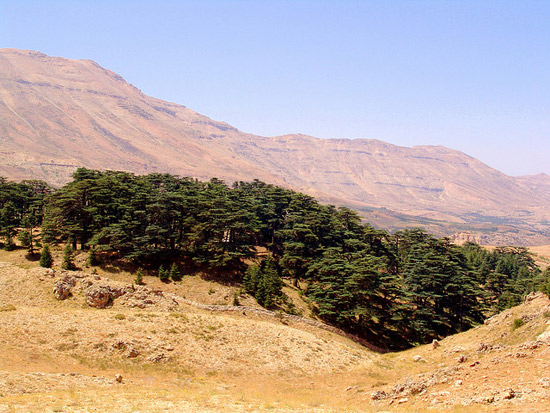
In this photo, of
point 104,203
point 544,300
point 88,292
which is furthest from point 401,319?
point 104,203

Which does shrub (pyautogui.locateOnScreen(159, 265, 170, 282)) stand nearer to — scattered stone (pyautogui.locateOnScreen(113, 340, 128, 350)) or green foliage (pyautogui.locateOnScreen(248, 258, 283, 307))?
green foliage (pyautogui.locateOnScreen(248, 258, 283, 307))

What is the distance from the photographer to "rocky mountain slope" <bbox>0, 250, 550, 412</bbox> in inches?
651

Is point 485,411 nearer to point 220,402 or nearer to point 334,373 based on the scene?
point 220,402

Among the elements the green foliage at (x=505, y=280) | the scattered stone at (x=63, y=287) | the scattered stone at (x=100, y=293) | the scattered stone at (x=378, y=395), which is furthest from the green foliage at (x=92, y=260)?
the green foliage at (x=505, y=280)

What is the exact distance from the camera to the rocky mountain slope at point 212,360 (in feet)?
54.2

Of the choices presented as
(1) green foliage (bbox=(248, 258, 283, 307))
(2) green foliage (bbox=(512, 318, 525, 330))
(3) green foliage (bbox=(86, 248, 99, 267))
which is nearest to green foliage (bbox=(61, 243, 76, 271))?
(3) green foliage (bbox=(86, 248, 99, 267))

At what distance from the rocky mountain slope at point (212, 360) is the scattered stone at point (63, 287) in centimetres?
10

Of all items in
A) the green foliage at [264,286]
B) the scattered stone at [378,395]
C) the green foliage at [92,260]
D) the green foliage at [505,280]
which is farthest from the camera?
the green foliage at [505,280]

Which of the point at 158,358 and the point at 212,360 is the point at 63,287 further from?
the point at 212,360

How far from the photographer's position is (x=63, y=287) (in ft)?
101

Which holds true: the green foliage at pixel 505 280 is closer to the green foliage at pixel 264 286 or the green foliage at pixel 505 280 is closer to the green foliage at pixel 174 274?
the green foliage at pixel 264 286

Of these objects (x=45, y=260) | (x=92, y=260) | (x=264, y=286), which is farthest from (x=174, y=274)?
(x=45, y=260)

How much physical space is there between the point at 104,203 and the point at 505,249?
11185 centimetres

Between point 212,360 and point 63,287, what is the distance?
1586cm
